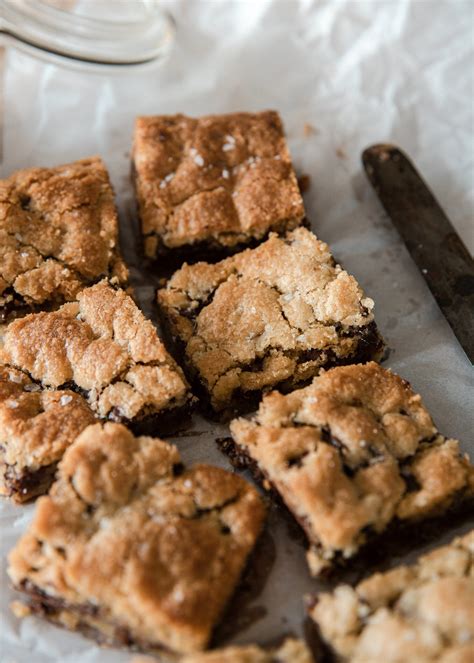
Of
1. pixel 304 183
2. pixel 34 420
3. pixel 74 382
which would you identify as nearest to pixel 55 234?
pixel 74 382

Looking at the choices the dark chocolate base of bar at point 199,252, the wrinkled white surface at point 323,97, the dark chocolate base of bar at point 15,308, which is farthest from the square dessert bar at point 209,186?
the dark chocolate base of bar at point 15,308

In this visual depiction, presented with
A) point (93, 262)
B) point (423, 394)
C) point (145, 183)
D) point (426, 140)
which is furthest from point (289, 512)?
point (426, 140)

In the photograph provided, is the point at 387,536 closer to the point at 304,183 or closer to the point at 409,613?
the point at 409,613

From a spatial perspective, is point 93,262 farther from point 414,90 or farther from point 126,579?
point 414,90

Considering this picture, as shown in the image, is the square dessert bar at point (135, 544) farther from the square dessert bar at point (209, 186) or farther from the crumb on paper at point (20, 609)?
the square dessert bar at point (209, 186)

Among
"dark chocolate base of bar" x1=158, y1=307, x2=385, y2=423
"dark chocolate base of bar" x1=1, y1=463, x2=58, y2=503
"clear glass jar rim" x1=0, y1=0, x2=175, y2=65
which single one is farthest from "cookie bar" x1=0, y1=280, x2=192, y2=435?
"clear glass jar rim" x1=0, y1=0, x2=175, y2=65

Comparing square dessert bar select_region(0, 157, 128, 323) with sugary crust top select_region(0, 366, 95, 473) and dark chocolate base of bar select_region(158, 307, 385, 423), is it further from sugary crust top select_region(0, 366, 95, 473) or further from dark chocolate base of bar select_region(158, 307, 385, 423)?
dark chocolate base of bar select_region(158, 307, 385, 423)
